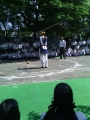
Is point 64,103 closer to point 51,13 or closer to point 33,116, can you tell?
point 33,116

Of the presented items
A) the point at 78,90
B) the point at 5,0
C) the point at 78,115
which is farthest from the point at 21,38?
the point at 78,115

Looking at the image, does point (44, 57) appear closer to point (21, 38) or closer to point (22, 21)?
point (22, 21)

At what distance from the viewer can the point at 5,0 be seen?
1734 cm

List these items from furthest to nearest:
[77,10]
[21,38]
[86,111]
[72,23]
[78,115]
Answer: [21,38]
[72,23]
[77,10]
[86,111]
[78,115]

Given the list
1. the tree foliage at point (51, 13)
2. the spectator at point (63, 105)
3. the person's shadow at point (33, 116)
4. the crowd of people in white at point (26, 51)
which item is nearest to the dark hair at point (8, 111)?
the spectator at point (63, 105)

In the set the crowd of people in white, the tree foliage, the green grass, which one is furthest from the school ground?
the crowd of people in white

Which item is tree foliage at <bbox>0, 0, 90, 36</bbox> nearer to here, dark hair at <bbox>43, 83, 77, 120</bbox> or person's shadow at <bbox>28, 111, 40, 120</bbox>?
person's shadow at <bbox>28, 111, 40, 120</bbox>

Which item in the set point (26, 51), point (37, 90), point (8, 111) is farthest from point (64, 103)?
point (26, 51)

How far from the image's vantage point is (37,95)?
6.45 metres

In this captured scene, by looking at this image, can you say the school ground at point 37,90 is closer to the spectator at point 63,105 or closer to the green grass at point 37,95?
the green grass at point 37,95

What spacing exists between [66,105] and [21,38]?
20.8m

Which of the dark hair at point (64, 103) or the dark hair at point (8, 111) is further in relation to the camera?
the dark hair at point (64, 103)

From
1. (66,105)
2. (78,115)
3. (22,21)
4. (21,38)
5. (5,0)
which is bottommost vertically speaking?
(78,115)

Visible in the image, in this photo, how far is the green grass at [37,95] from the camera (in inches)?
207
